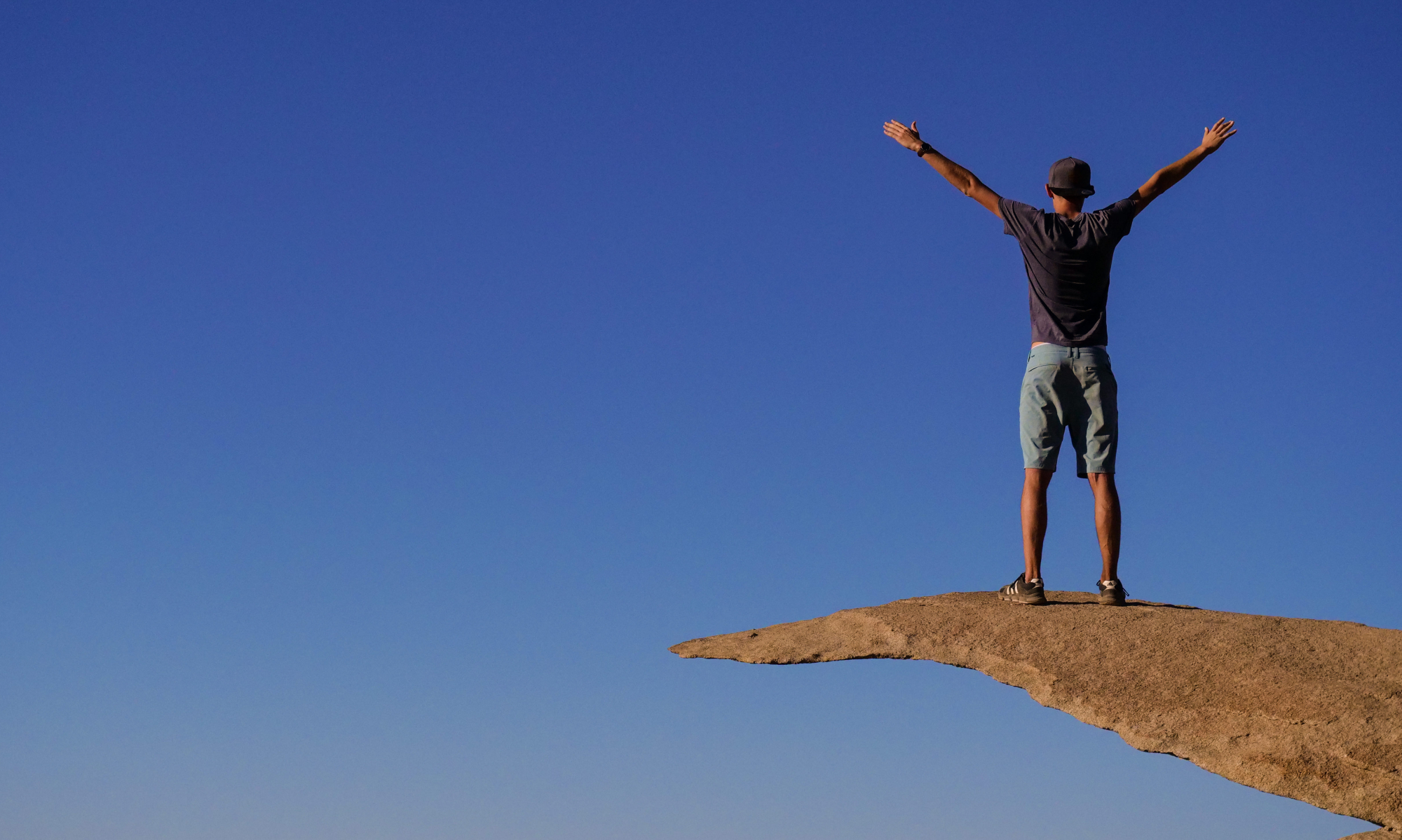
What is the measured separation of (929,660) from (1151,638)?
4.54ft

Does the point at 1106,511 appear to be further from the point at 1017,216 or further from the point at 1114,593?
the point at 1017,216

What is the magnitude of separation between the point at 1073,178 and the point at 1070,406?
1508 mm

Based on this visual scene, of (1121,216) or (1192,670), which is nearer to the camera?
(1192,670)

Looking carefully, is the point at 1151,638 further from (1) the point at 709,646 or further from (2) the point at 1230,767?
(1) the point at 709,646

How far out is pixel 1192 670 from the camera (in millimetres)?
7613

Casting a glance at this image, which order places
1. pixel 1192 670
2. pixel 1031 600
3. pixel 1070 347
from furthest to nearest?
pixel 1031 600
pixel 1070 347
pixel 1192 670

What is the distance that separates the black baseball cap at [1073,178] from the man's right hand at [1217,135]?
2.60 feet

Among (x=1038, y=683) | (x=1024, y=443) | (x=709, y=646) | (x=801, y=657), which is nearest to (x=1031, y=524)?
(x=1024, y=443)

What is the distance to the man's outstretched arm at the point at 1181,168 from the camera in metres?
8.48

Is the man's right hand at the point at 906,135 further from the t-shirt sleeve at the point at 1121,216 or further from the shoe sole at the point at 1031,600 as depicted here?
the shoe sole at the point at 1031,600

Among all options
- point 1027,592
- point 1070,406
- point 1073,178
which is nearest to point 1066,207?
point 1073,178

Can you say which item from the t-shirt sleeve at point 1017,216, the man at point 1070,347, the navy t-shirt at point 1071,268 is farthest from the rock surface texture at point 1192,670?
the t-shirt sleeve at point 1017,216

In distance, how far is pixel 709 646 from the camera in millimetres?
8805

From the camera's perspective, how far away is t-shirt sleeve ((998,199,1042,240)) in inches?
329
